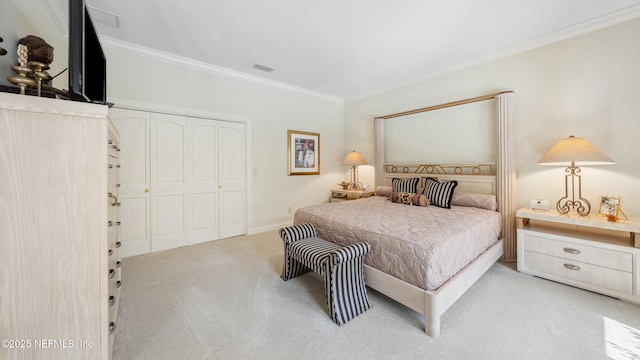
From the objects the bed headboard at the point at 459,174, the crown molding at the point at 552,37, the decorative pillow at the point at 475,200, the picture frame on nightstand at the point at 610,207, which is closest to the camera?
the picture frame on nightstand at the point at 610,207

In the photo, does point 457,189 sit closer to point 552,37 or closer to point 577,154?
point 577,154

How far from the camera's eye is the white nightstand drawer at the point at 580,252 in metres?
2.13

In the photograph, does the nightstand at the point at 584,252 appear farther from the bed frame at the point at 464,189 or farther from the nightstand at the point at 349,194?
the nightstand at the point at 349,194

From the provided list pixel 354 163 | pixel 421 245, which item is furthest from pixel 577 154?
pixel 354 163

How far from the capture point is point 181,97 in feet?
11.4

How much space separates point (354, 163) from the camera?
477cm

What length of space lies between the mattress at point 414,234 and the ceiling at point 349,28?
2.12 metres

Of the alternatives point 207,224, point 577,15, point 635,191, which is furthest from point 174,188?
point 635,191

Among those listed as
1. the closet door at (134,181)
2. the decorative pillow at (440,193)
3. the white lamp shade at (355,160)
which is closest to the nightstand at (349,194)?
the white lamp shade at (355,160)

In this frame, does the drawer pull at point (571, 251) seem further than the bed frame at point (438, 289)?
Yes

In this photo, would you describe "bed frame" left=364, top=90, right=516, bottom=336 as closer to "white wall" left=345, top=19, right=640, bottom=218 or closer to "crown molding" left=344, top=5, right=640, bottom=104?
"white wall" left=345, top=19, right=640, bottom=218

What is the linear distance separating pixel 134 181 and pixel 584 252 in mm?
5231

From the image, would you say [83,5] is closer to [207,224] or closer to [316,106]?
[207,224]

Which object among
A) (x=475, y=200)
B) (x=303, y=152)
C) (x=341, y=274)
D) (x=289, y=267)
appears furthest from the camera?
(x=303, y=152)
